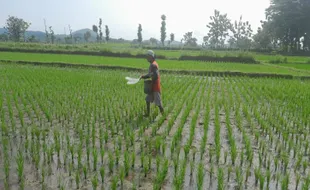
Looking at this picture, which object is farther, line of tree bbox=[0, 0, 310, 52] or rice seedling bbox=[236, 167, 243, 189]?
line of tree bbox=[0, 0, 310, 52]

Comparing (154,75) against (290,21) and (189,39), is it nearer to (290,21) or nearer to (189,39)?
(290,21)

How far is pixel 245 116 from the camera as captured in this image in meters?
5.93

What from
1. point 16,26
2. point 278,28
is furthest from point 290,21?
point 16,26

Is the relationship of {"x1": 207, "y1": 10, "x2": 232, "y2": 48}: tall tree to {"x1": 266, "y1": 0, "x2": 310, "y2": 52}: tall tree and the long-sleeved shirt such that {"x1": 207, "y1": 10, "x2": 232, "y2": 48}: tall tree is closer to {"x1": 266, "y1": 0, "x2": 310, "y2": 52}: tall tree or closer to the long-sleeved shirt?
{"x1": 266, "y1": 0, "x2": 310, "y2": 52}: tall tree

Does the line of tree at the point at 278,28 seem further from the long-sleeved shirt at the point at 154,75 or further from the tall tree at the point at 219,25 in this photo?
the long-sleeved shirt at the point at 154,75

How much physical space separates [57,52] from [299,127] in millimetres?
24221

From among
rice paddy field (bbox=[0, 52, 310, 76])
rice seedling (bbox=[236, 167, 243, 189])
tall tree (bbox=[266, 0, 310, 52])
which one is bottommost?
rice seedling (bbox=[236, 167, 243, 189])

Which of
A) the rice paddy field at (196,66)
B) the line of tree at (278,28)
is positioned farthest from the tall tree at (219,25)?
the rice paddy field at (196,66)

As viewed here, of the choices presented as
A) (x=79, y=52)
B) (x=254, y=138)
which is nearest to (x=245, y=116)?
(x=254, y=138)

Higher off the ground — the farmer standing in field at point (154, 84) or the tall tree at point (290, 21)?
the tall tree at point (290, 21)

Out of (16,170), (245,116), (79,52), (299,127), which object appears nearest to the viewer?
(16,170)

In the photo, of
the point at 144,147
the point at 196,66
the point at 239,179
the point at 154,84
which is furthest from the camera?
the point at 196,66

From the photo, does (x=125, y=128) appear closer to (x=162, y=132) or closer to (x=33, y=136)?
(x=162, y=132)

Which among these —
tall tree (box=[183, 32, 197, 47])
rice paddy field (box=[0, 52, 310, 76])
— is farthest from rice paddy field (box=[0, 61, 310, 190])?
tall tree (box=[183, 32, 197, 47])
